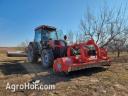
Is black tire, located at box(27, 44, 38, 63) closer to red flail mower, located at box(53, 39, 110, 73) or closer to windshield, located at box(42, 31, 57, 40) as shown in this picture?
windshield, located at box(42, 31, 57, 40)

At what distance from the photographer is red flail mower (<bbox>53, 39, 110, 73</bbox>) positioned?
6882mm

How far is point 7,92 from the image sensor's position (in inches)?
212

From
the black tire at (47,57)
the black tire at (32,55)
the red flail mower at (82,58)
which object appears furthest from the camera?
the black tire at (32,55)

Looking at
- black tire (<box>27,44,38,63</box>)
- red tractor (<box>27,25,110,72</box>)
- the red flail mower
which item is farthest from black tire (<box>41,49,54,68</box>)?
black tire (<box>27,44,38,63</box>)

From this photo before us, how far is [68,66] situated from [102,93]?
2012mm

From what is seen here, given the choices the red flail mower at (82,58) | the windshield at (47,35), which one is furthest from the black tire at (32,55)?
the red flail mower at (82,58)

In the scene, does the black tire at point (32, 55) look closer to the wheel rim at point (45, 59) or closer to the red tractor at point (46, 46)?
the red tractor at point (46, 46)

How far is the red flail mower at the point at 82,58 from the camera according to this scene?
6.88 metres

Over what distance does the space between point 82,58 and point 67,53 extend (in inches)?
29.8

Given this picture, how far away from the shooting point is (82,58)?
7.30 meters

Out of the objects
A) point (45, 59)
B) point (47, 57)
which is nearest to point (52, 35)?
point (45, 59)

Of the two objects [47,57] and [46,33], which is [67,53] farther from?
[46,33]

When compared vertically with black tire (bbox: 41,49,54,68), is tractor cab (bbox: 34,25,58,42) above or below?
above

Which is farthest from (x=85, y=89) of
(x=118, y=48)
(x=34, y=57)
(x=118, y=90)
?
(x=118, y=48)
